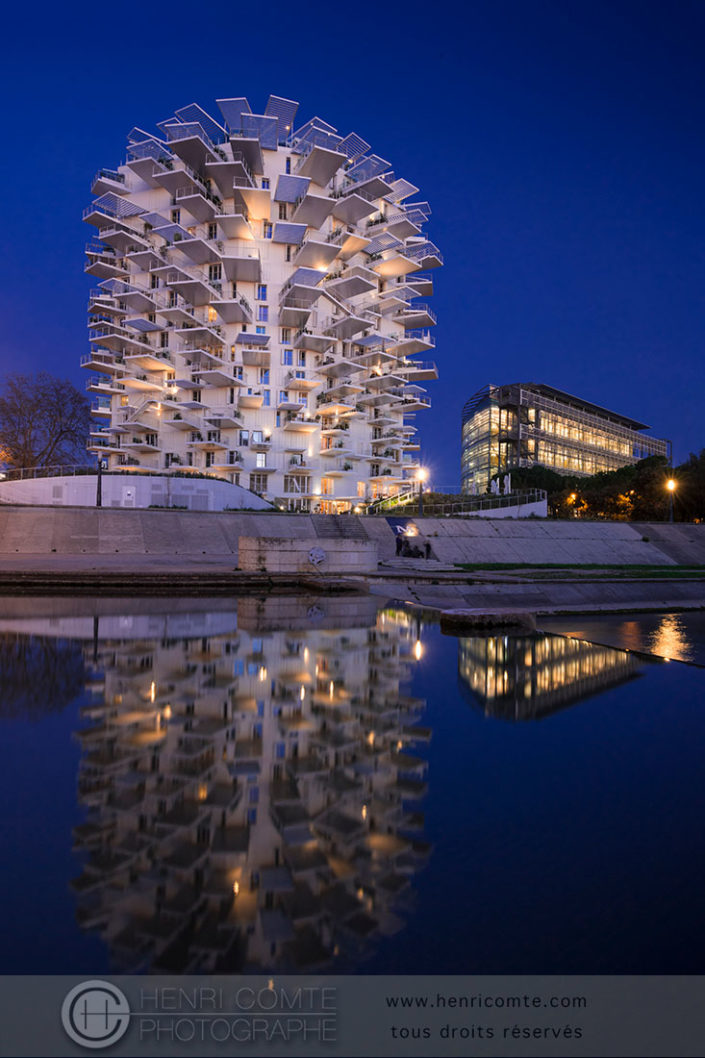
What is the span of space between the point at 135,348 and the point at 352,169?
90.7 feet

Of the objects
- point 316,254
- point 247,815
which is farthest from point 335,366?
point 247,815

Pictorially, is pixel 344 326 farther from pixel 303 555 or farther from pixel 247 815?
pixel 247 815

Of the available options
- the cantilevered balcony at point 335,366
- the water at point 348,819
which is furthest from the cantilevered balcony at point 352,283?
the water at point 348,819

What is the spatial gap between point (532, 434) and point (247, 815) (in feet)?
318

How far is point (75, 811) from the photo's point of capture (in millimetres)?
3975

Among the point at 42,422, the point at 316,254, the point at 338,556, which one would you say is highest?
the point at 316,254

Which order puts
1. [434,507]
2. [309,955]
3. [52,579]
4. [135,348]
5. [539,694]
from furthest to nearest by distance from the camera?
1. [135,348]
2. [434,507]
3. [52,579]
4. [539,694]
5. [309,955]

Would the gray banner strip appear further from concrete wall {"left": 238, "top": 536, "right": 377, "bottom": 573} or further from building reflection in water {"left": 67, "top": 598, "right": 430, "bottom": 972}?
concrete wall {"left": 238, "top": 536, "right": 377, "bottom": 573}

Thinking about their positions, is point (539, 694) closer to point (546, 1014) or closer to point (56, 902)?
point (546, 1014)

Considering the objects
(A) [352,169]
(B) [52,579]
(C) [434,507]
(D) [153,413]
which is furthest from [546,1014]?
(A) [352,169]

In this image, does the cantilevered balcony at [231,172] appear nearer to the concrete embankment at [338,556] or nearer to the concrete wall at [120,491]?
the concrete wall at [120,491]

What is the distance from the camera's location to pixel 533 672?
27.6ft

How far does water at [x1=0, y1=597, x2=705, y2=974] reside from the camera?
2768 millimetres

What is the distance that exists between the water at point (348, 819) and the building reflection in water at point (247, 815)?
16mm
